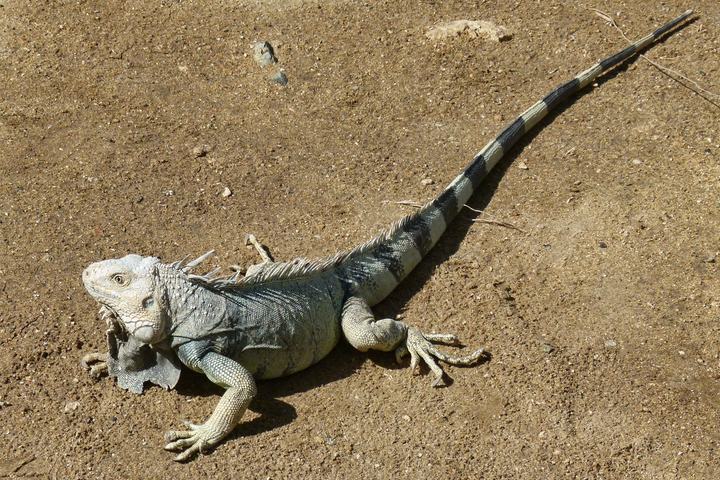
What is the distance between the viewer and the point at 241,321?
447 centimetres

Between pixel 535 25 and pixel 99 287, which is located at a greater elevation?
pixel 99 287

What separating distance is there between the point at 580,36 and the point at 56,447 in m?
5.35

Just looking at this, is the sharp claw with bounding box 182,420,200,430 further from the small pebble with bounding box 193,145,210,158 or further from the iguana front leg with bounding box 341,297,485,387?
the small pebble with bounding box 193,145,210,158

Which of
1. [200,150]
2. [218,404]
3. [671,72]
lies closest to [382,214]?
[200,150]

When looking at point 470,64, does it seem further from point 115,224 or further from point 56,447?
point 56,447

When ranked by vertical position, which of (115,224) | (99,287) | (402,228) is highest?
(99,287)

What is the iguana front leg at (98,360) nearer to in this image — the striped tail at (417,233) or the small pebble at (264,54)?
the striped tail at (417,233)

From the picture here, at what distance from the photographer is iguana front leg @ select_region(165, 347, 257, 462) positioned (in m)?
4.26

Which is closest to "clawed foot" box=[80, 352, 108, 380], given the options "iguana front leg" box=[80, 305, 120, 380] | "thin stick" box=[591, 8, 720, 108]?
"iguana front leg" box=[80, 305, 120, 380]

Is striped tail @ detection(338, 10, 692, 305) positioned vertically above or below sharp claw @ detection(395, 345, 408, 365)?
above

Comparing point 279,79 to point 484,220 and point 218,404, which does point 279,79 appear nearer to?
point 484,220

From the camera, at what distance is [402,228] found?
17.3 feet

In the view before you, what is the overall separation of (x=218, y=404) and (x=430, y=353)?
1.24 metres

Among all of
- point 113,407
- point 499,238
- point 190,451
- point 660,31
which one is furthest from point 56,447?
point 660,31
